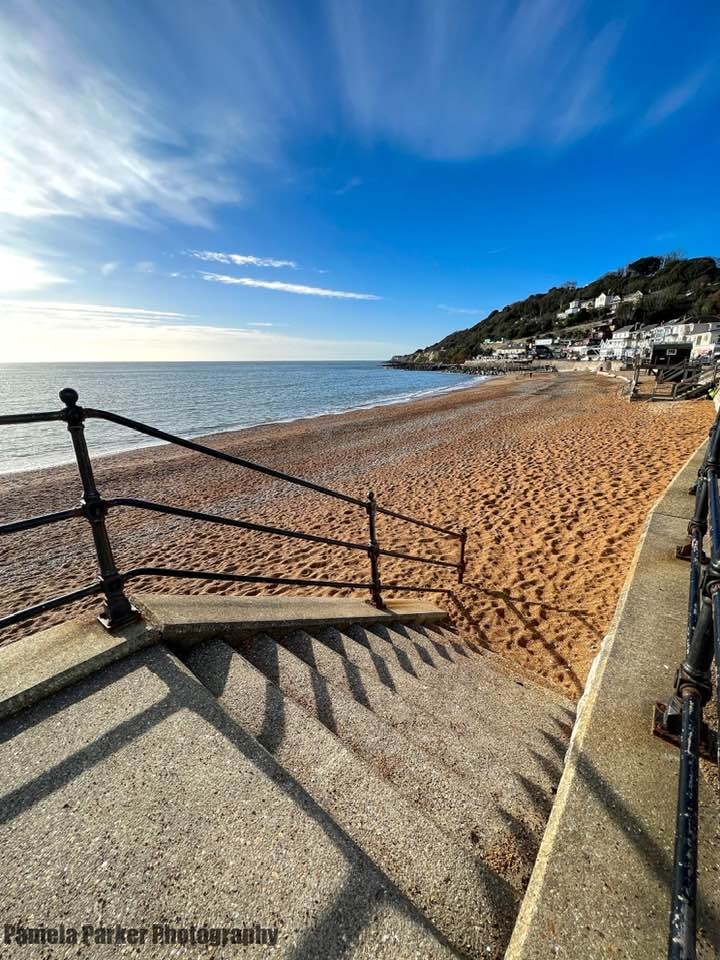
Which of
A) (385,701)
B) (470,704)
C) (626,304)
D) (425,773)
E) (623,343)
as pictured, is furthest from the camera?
(626,304)

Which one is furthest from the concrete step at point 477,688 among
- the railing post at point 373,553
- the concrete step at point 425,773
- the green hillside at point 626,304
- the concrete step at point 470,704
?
the green hillside at point 626,304

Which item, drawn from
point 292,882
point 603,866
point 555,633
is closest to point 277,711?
point 292,882

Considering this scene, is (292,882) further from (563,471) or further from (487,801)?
(563,471)

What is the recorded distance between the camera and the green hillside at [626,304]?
77.7m

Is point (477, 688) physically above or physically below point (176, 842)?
below

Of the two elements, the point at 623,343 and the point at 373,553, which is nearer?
the point at 373,553

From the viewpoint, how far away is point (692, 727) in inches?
46.8

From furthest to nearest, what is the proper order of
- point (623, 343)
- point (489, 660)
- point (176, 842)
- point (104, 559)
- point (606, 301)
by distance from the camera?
point (606, 301)
point (623, 343)
point (489, 660)
point (104, 559)
point (176, 842)

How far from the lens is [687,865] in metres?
0.85

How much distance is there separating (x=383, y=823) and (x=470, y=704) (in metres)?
1.50

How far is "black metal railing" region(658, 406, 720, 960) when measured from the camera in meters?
0.78

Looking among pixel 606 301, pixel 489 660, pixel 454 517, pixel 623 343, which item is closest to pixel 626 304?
pixel 606 301

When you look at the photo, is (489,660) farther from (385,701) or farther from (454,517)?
(454,517)

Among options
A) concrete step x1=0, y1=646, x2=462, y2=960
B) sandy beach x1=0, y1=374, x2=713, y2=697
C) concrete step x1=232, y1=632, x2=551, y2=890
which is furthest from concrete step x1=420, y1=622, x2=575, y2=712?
concrete step x1=0, y1=646, x2=462, y2=960
